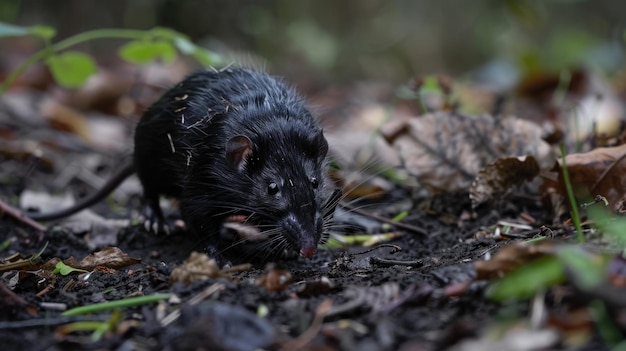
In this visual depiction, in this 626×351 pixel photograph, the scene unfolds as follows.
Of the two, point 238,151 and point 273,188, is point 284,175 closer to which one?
point 273,188

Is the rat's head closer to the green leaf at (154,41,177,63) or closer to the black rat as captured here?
the black rat

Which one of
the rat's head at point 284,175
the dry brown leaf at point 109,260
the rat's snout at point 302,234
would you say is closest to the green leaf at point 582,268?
the rat's snout at point 302,234

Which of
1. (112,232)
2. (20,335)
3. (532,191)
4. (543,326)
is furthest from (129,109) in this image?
(543,326)

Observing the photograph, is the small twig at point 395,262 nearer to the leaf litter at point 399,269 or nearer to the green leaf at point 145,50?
the leaf litter at point 399,269

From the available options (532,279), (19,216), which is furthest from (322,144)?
(532,279)

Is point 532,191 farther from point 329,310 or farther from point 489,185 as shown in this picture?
point 329,310
